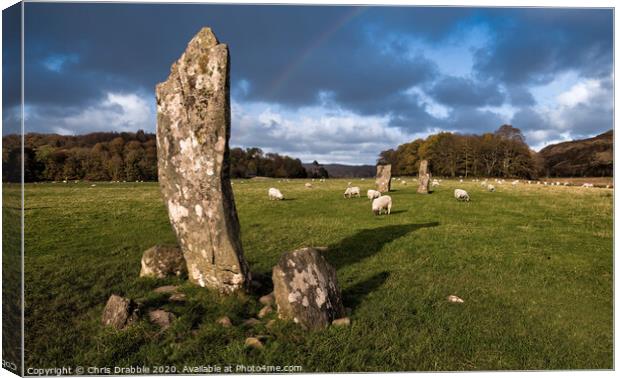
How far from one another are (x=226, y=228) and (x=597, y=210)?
649 inches

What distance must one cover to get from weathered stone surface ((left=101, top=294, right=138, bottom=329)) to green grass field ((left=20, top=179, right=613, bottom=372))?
0.50 feet

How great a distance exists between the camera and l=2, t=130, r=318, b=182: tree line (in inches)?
261

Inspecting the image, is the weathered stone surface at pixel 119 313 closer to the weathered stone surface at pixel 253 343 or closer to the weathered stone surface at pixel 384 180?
the weathered stone surface at pixel 253 343

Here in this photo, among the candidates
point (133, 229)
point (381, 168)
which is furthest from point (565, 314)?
point (381, 168)

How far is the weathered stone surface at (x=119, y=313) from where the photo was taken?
6223 millimetres

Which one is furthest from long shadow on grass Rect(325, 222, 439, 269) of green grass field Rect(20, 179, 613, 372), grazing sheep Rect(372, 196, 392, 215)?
Answer: grazing sheep Rect(372, 196, 392, 215)

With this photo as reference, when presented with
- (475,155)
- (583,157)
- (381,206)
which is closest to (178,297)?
(583,157)

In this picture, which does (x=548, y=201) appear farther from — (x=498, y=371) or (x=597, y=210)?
(x=498, y=371)

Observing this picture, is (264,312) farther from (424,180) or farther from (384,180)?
(424,180)

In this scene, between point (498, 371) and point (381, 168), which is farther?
point (381, 168)

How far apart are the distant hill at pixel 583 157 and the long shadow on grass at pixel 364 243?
213 inches

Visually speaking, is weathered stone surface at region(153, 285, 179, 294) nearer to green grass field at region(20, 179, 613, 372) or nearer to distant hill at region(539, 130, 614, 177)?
green grass field at region(20, 179, 613, 372)

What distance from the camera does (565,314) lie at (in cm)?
749

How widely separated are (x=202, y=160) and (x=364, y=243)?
7124mm
